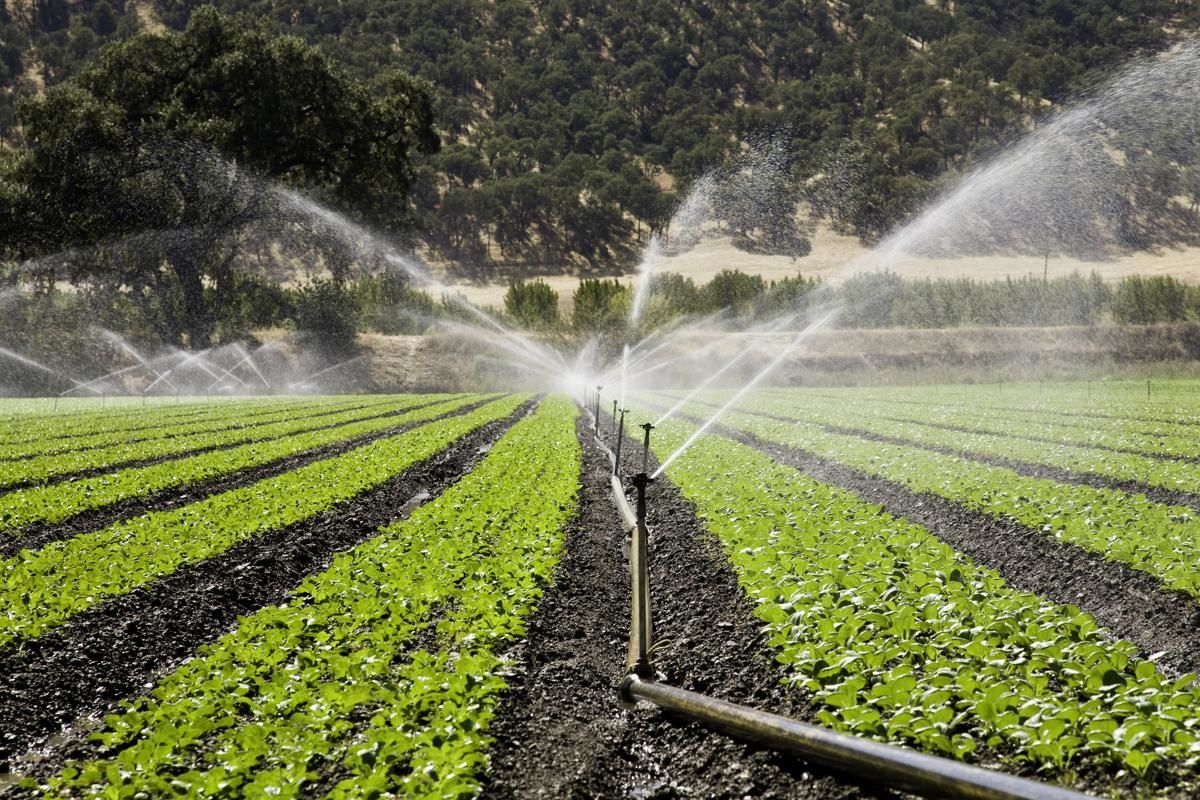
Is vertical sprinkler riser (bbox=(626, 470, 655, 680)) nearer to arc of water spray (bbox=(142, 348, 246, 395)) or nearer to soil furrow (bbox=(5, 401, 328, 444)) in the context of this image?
soil furrow (bbox=(5, 401, 328, 444))

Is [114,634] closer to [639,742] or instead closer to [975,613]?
[639,742]

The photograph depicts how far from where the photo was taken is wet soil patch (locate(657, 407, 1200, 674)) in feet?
27.2

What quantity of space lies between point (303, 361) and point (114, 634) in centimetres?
6265

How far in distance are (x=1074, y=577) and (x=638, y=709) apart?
5741 millimetres

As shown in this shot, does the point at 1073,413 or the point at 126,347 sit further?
the point at 126,347

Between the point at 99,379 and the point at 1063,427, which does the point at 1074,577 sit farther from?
the point at 99,379

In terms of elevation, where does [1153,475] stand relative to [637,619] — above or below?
below

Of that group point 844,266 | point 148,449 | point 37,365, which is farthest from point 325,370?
point 844,266

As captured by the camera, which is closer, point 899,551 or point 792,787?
point 792,787

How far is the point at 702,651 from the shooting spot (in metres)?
8.05

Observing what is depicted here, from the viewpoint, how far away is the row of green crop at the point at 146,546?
8469 millimetres

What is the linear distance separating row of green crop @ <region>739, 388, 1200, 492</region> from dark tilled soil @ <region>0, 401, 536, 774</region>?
42.1 ft

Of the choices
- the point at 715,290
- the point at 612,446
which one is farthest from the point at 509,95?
the point at 612,446

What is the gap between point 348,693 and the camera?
6.19 metres
